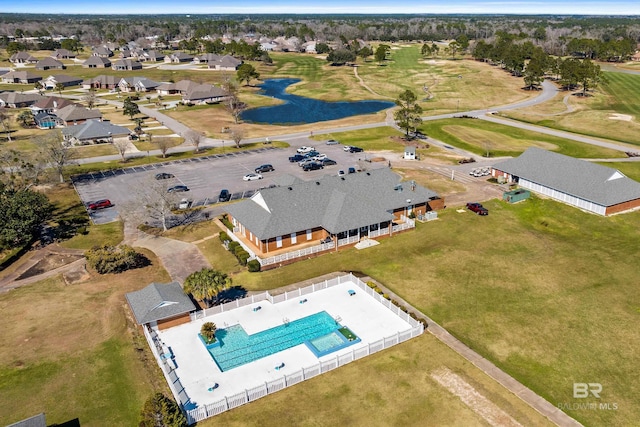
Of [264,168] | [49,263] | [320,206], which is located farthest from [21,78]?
[320,206]

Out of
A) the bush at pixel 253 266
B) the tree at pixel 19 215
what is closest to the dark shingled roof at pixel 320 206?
the bush at pixel 253 266

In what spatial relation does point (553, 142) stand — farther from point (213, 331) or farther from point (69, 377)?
point (69, 377)

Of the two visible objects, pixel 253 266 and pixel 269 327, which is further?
pixel 253 266

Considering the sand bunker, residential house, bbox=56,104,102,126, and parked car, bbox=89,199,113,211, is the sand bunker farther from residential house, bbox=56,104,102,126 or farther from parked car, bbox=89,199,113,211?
residential house, bbox=56,104,102,126

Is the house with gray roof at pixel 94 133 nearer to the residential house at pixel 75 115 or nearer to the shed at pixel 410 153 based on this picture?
the residential house at pixel 75 115

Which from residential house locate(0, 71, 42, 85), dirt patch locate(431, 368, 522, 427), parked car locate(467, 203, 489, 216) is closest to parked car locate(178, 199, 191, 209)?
parked car locate(467, 203, 489, 216)

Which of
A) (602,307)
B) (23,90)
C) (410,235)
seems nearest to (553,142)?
(410,235)

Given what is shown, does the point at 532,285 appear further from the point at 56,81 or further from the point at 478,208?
the point at 56,81
